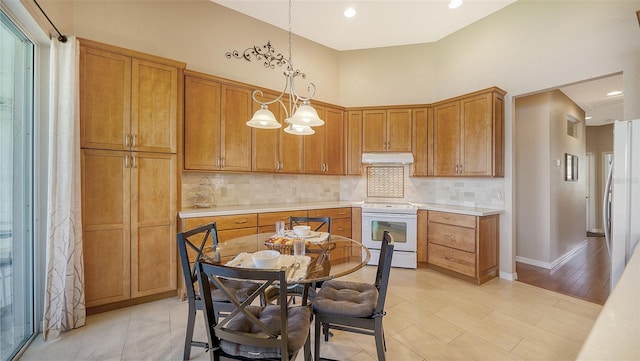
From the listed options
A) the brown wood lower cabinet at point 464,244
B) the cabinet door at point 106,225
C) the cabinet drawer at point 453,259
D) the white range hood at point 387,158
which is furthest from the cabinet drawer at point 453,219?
the cabinet door at point 106,225

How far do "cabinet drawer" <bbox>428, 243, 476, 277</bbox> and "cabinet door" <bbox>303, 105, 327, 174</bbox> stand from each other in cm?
200

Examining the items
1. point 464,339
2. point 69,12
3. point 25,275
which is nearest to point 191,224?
point 25,275

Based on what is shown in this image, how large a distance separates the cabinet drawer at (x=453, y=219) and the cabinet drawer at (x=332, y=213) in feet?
3.90

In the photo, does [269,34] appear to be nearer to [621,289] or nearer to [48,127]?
[48,127]

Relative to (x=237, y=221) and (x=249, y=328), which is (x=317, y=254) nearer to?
(x=249, y=328)

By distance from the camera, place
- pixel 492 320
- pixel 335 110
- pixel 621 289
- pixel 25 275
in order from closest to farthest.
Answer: pixel 621 289 → pixel 25 275 → pixel 492 320 → pixel 335 110

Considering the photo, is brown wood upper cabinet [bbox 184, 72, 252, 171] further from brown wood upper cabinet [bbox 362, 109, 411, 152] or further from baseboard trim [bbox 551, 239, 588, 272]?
baseboard trim [bbox 551, 239, 588, 272]

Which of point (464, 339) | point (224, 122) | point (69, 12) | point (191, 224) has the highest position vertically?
point (69, 12)

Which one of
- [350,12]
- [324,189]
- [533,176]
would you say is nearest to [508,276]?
[533,176]

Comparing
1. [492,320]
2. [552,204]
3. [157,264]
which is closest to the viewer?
[492,320]

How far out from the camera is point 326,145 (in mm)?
4188

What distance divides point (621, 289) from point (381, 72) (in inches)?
164

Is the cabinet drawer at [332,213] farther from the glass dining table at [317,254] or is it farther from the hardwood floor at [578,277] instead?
the hardwood floor at [578,277]

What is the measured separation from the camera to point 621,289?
107 cm
